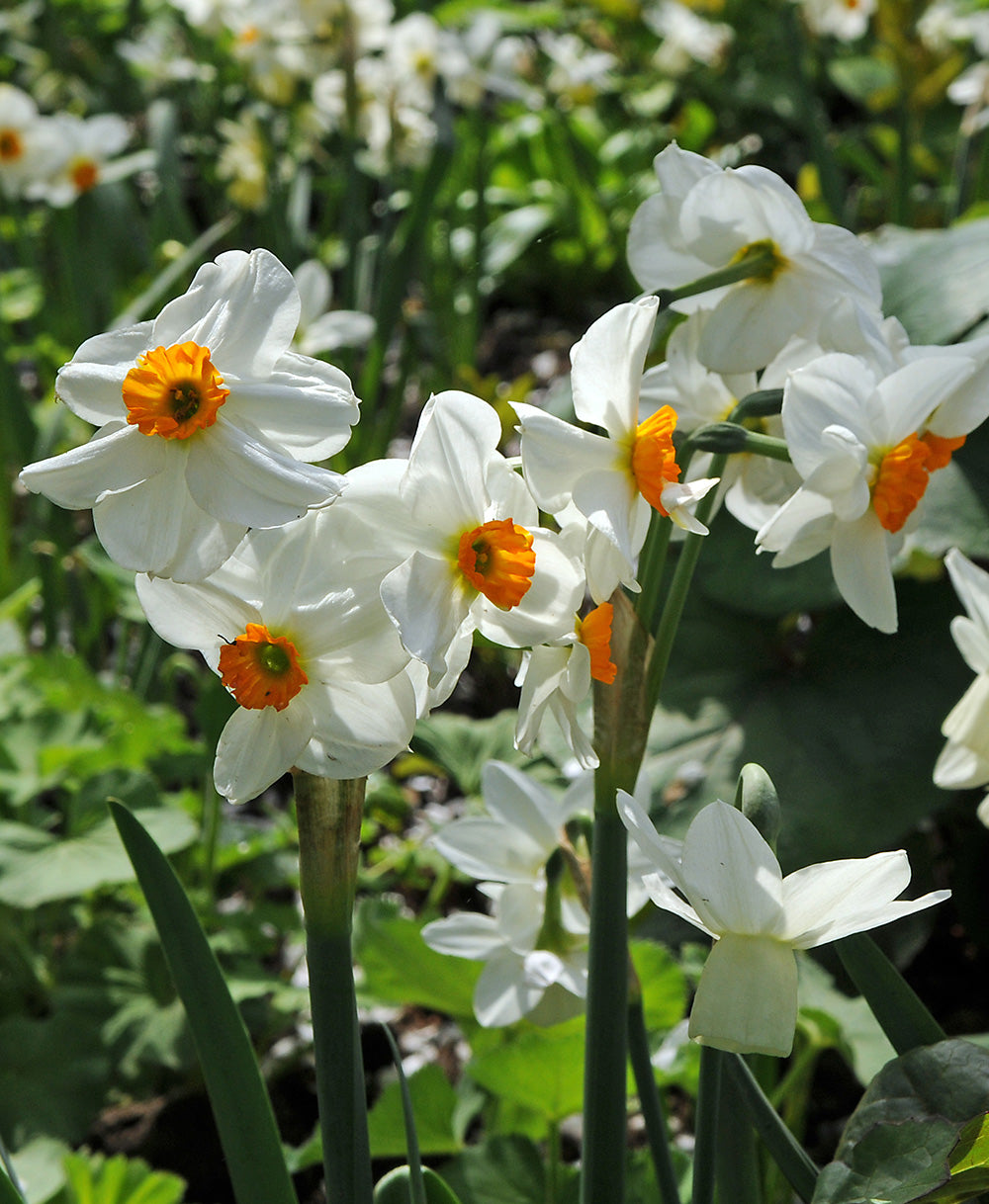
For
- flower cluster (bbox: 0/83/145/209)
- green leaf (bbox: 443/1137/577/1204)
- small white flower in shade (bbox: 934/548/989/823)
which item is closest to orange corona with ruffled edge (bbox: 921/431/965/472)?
small white flower in shade (bbox: 934/548/989/823)

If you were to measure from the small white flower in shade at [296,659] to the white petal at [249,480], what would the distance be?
0.11 feet

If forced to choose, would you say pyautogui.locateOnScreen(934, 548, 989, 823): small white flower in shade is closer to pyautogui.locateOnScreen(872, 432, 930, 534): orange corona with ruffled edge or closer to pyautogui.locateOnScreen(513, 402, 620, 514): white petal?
pyautogui.locateOnScreen(872, 432, 930, 534): orange corona with ruffled edge

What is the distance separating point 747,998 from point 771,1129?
119 millimetres

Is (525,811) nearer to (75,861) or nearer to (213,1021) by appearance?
(213,1021)

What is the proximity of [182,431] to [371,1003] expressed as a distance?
0.68 m

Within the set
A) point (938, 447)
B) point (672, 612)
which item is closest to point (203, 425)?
point (672, 612)

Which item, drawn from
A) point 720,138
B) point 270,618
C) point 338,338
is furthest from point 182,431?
point 720,138

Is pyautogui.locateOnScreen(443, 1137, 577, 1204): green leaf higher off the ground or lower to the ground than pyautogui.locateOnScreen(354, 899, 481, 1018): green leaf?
lower

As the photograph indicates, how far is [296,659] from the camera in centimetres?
48

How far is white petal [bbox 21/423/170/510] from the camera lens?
0.46 metres

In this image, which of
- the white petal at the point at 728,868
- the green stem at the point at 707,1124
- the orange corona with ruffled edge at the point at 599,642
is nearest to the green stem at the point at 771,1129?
the green stem at the point at 707,1124

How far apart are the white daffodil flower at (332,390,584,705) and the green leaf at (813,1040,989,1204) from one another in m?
0.27

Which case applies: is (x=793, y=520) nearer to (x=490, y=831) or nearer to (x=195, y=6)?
(x=490, y=831)

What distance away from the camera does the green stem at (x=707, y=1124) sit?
59 cm
